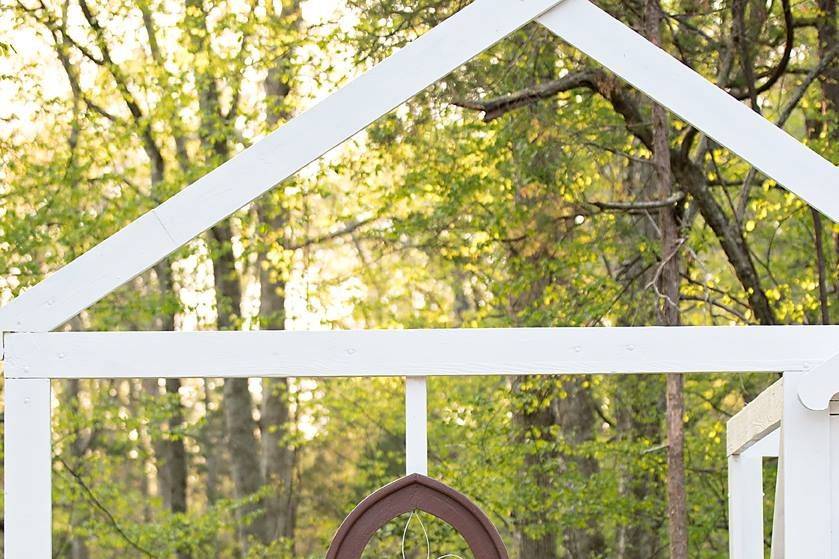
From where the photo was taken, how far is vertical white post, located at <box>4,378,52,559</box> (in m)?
3.96

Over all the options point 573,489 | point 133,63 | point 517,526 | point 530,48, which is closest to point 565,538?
point 517,526

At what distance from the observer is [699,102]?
424 cm

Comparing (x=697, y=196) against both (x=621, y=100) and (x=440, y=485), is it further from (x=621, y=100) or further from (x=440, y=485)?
(x=440, y=485)

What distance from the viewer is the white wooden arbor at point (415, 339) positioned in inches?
157

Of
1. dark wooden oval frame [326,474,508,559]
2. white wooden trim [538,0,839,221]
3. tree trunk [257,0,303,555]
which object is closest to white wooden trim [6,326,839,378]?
dark wooden oval frame [326,474,508,559]

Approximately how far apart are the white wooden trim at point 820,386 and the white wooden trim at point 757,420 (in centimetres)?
A: 17

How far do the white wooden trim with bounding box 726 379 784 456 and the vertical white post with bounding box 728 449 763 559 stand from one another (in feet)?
0.26

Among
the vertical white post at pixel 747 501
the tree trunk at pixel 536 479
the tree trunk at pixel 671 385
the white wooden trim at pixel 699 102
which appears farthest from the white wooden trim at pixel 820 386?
the tree trunk at pixel 536 479

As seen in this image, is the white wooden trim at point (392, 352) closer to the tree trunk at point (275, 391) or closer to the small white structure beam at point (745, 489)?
the small white structure beam at point (745, 489)

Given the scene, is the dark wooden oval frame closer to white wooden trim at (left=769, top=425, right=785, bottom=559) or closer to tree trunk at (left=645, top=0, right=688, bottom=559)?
white wooden trim at (left=769, top=425, right=785, bottom=559)

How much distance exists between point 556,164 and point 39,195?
194 inches

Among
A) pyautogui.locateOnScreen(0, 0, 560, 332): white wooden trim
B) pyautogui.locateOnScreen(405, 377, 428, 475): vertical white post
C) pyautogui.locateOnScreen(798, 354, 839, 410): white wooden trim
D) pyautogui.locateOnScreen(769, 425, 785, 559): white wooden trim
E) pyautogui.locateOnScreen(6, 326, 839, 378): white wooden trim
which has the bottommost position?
pyautogui.locateOnScreen(769, 425, 785, 559): white wooden trim

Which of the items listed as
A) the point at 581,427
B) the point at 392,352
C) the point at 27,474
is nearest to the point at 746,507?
the point at 392,352

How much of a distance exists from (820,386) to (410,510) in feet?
4.13
